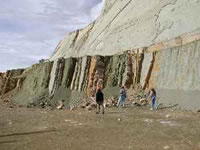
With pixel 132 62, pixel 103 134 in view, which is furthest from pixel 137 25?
pixel 103 134

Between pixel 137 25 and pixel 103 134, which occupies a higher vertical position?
pixel 137 25

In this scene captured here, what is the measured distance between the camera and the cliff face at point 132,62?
2786 cm

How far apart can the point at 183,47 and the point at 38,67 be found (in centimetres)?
2401

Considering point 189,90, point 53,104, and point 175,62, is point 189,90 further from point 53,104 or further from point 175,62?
point 53,104

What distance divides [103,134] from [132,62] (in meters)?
20.4

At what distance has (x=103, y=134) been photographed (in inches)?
609

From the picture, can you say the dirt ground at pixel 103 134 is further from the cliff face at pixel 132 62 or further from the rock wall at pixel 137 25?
the rock wall at pixel 137 25

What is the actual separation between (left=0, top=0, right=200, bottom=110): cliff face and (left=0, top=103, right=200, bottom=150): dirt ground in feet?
23.7

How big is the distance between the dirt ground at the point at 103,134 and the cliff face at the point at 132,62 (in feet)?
23.7

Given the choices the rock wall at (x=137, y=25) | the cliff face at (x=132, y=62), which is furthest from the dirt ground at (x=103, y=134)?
the rock wall at (x=137, y=25)

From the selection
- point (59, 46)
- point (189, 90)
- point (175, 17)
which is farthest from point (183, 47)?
point (59, 46)

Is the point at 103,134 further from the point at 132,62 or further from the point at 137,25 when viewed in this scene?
the point at 137,25

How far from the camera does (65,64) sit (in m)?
41.8

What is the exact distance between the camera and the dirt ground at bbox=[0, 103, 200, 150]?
43.2 feet
